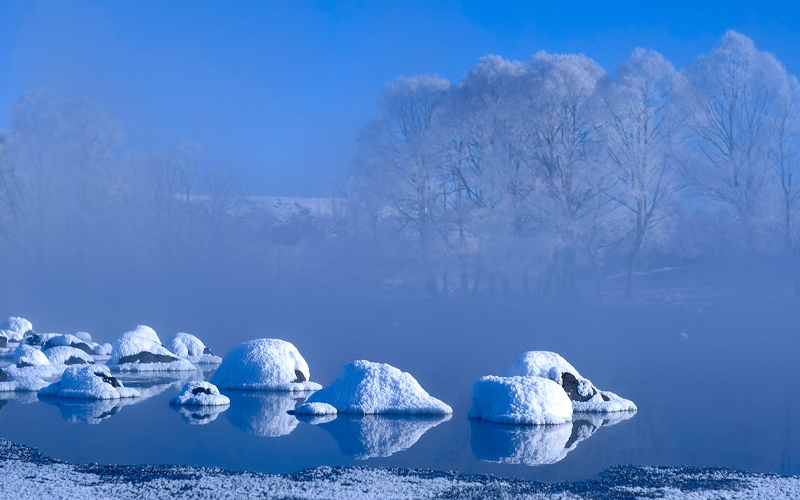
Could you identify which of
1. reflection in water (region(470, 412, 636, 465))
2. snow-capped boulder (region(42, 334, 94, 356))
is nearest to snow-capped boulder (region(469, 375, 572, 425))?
reflection in water (region(470, 412, 636, 465))

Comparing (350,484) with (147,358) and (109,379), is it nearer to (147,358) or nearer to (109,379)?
(109,379)

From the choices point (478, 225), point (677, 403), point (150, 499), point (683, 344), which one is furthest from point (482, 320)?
point (150, 499)

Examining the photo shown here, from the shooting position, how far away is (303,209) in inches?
2394

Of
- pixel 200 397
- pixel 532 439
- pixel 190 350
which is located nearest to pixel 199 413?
pixel 200 397

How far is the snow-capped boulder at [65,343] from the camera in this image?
28.3 m

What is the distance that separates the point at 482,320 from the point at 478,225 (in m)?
4.57

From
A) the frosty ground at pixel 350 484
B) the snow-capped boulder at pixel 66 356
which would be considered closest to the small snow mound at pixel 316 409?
the frosty ground at pixel 350 484

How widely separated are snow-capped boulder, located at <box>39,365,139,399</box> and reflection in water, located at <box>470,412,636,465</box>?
8222mm

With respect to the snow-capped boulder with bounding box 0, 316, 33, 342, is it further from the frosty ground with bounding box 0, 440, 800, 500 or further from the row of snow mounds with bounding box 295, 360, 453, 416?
the frosty ground with bounding box 0, 440, 800, 500

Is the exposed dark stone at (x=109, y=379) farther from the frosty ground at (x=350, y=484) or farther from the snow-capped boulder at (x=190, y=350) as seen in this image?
the snow-capped boulder at (x=190, y=350)

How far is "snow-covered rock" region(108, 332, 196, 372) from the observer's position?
2525 centimetres

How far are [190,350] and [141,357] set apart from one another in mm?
3241

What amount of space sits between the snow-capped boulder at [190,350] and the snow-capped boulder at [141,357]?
3.93ft

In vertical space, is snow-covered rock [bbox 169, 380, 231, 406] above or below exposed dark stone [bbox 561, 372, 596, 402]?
below
